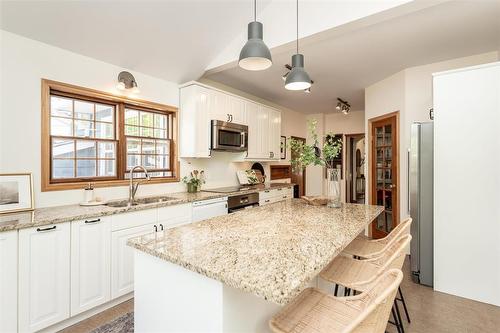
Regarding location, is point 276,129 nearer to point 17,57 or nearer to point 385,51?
point 385,51

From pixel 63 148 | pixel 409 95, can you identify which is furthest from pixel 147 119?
pixel 409 95

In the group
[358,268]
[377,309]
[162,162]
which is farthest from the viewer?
[162,162]

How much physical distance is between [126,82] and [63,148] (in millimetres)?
988

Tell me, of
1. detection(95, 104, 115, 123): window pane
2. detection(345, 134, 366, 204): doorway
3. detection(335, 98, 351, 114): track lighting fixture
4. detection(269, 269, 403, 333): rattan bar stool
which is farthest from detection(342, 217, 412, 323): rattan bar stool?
detection(345, 134, 366, 204): doorway

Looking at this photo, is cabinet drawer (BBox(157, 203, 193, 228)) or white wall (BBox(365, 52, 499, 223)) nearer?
cabinet drawer (BBox(157, 203, 193, 228))

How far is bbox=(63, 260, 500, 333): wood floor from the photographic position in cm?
207

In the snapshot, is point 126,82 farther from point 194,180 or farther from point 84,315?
point 84,315

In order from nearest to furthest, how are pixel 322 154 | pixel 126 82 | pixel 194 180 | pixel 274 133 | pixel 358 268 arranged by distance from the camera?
pixel 358 268, pixel 322 154, pixel 126 82, pixel 194 180, pixel 274 133

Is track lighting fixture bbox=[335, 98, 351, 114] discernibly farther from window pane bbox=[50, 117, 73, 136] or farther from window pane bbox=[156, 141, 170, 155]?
window pane bbox=[50, 117, 73, 136]

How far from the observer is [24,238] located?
1.84 m

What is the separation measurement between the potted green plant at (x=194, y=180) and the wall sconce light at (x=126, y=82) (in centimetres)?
140

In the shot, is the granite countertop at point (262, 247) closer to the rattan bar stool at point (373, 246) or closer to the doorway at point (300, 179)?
the rattan bar stool at point (373, 246)

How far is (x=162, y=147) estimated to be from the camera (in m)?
3.67

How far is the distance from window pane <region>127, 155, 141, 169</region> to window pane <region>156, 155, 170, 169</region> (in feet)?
0.98
